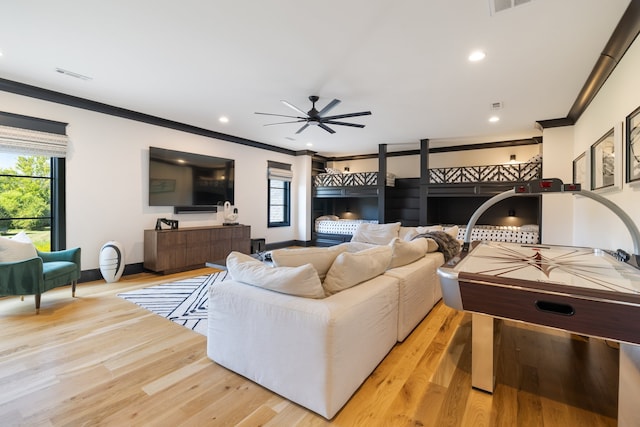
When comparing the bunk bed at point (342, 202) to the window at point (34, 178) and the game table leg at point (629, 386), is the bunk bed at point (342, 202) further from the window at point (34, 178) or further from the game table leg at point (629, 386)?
the game table leg at point (629, 386)

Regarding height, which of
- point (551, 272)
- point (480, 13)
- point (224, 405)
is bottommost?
point (224, 405)

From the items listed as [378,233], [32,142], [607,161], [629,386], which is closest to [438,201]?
[378,233]

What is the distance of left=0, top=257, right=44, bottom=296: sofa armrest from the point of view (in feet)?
9.69

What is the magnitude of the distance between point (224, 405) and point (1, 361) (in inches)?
72.5

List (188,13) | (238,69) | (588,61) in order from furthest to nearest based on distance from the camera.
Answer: (238,69) < (588,61) < (188,13)

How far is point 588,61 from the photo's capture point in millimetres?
2959

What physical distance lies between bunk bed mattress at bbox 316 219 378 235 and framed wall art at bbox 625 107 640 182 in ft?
16.8

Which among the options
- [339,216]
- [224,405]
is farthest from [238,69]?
[339,216]

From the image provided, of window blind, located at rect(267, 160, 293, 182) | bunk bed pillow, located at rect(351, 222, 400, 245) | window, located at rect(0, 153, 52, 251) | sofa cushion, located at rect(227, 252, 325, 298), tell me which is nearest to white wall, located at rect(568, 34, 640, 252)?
bunk bed pillow, located at rect(351, 222, 400, 245)

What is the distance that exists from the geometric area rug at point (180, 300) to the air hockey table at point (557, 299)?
223 cm

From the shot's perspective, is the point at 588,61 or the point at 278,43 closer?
the point at 278,43

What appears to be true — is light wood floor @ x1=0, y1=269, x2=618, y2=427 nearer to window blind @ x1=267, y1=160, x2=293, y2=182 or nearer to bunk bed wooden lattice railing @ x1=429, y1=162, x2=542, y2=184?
bunk bed wooden lattice railing @ x1=429, y1=162, x2=542, y2=184

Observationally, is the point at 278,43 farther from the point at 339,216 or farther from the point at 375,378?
the point at 339,216

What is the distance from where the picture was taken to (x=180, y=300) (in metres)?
3.54
